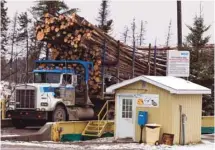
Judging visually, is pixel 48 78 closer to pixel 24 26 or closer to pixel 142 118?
pixel 142 118

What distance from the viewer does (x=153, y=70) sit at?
2639 cm

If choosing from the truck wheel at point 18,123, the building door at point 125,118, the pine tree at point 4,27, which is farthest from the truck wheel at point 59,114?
the pine tree at point 4,27

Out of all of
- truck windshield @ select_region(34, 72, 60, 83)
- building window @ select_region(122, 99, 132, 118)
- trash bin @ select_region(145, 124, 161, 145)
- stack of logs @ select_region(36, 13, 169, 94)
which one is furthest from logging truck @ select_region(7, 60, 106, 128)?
trash bin @ select_region(145, 124, 161, 145)

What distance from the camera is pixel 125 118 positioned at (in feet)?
67.5

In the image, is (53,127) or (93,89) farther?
(93,89)

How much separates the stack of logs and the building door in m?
3.96

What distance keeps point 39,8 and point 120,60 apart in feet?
67.4

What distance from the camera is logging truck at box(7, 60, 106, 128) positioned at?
22406 mm

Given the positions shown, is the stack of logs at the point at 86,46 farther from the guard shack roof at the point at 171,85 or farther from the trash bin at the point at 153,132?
the trash bin at the point at 153,132

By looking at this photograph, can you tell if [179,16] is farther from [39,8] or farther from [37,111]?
[39,8]

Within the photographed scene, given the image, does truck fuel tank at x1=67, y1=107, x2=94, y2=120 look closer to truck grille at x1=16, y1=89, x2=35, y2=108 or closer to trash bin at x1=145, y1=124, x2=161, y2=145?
truck grille at x1=16, y1=89, x2=35, y2=108

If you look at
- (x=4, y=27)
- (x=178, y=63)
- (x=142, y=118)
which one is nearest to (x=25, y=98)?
(x=142, y=118)

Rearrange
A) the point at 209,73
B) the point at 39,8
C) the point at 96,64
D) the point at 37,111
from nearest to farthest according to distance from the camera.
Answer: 1. the point at 37,111
2. the point at 96,64
3. the point at 209,73
4. the point at 39,8

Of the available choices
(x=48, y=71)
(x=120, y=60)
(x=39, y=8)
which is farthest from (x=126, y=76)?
(x=39, y=8)
